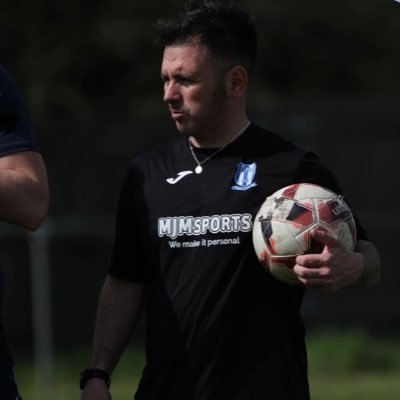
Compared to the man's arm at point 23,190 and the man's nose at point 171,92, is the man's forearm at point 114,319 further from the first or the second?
the man's arm at point 23,190

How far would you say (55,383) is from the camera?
41.3 feet

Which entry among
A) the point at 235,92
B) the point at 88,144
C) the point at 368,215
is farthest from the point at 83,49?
the point at 235,92

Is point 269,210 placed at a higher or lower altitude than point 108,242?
higher

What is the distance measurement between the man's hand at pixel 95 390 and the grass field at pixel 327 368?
658cm

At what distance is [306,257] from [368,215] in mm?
9612

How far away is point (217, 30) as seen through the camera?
5277 mm

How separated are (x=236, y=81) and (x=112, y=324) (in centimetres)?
112

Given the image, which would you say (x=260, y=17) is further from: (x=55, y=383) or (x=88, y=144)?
(x=55, y=383)

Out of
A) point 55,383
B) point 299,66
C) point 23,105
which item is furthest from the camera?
point 299,66

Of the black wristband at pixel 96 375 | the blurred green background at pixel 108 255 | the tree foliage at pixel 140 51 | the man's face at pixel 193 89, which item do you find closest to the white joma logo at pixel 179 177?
the man's face at pixel 193 89

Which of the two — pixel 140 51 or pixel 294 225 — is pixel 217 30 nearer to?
pixel 294 225

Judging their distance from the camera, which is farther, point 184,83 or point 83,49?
point 83,49

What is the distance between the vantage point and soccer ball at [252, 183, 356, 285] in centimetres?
480

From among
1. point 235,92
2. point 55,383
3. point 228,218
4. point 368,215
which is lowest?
point 55,383
